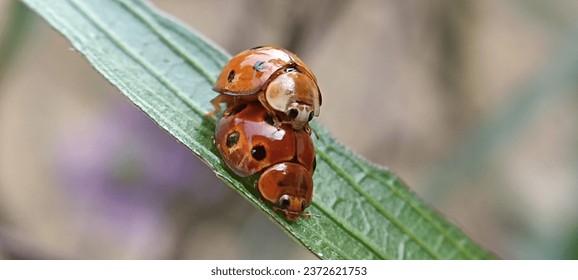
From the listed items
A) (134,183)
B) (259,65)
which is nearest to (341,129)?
(134,183)

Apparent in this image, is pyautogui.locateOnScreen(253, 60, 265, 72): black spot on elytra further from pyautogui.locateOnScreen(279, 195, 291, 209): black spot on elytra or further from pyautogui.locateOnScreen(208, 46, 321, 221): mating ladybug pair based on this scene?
pyautogui.locateOnScreen(279, 195, 291, 209): black spot on elytra

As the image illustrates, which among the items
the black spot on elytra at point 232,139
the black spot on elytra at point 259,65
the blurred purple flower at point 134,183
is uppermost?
the black spot on elytra at point 259,65

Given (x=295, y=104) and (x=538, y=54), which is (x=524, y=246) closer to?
(x=538, y=54)

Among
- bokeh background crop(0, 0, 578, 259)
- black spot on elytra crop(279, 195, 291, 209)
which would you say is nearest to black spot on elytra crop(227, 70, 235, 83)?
black spot on elytra crop(279, 195, 291, 209)

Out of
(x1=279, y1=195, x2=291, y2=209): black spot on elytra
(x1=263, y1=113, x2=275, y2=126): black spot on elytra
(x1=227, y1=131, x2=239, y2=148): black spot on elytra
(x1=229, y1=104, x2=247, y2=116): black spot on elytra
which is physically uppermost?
(x1=263, y1=113, x2=275, y2=126): black spot on elytra

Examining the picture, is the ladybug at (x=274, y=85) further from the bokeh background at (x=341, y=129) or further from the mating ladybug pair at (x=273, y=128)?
the bokeh background at (x=341, y=129)

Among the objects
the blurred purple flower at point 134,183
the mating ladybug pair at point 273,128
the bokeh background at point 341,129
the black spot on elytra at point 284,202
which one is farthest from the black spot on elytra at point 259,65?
the blurred purple flower at point 134,183

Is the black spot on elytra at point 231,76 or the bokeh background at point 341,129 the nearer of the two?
the black spot on elytra at point 231,76
